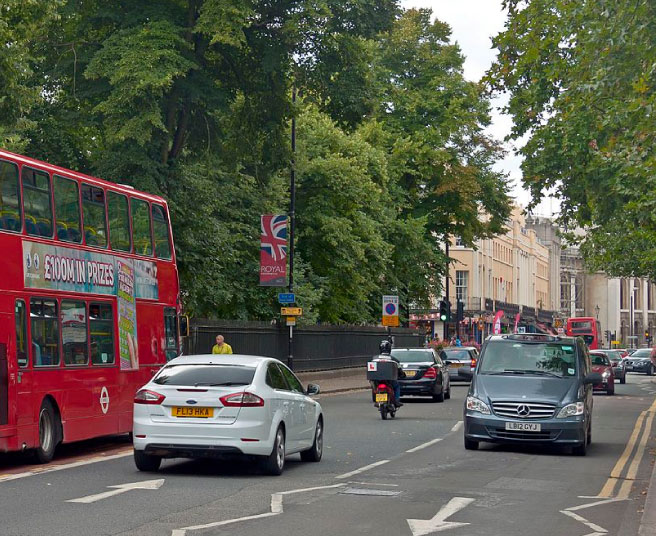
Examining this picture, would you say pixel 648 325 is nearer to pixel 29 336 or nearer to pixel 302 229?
pixel 302 229

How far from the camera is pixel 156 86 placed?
3034 centimetres

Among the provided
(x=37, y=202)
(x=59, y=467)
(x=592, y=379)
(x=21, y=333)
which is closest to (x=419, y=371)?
(x=592, y=379)

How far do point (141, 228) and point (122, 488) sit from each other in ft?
26.7

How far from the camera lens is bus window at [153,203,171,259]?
71.4 feet

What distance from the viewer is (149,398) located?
15008 millimetres

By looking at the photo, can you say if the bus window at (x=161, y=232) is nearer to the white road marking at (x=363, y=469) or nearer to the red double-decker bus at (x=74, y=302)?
the red double-decker bus at (x=74, y=302)

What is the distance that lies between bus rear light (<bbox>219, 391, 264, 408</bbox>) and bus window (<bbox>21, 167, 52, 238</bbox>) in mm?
3952

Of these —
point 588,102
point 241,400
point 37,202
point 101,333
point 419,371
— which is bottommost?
point 419,371

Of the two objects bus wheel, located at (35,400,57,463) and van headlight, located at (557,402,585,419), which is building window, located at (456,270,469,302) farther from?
bus wheel, located at (35,400,57,463)

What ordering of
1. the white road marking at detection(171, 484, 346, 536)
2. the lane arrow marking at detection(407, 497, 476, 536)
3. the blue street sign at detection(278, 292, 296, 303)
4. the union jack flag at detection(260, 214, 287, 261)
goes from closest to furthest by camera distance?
1. the white road marking at detection(171, 484, 346, 536)
2. the lane arrow marking at detection(407, 497, 476, 536)
3. the union jack flag at detection(260, 214, 287, 261)
4. the blue street sign at detection(278, 292, 296, 303)

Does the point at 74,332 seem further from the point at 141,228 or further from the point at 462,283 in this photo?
the point at 462,283

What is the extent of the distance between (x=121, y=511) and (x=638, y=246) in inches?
1671

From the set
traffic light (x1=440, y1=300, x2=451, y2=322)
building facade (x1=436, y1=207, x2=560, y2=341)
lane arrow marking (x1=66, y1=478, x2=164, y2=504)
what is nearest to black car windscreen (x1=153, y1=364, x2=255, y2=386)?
lane arrow marking (x1=66, y1=478, x2=164, y2=504)

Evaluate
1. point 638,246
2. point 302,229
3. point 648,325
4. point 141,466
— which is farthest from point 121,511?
point 648,325
